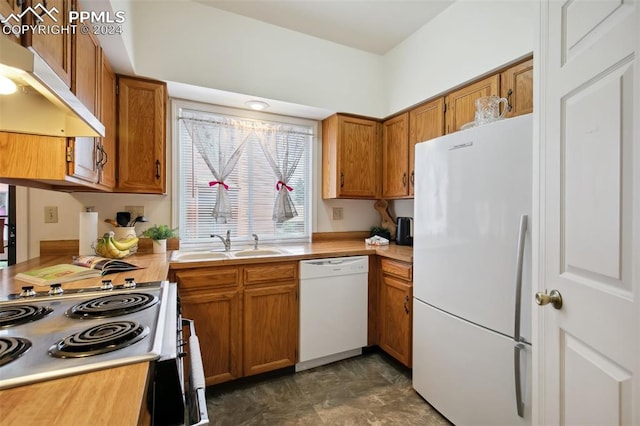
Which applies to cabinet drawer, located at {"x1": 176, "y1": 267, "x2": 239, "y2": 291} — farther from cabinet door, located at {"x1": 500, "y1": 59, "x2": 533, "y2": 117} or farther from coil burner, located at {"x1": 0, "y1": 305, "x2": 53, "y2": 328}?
cabinet door, located at {"x1": 500, "y1": 59, "x2": 533, "y2": 117}

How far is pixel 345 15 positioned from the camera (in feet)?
7.52

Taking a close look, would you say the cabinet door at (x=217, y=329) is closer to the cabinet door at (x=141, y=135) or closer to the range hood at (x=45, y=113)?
the cabinet door at (x=141, y=135)

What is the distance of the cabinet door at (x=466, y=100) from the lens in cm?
193

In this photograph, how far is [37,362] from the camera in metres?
0.67

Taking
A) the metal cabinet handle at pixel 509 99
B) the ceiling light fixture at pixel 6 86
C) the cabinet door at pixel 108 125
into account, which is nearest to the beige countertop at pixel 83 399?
the ceiling light fixture at pixel 6 86

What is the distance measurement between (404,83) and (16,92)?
2544 mm

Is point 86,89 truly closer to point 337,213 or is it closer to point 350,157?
point 350,157

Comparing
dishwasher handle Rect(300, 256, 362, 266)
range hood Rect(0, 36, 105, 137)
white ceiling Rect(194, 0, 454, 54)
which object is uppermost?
white ceiling Rect(194, 0, 454, 54)

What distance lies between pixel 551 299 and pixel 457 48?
1863 millimetres

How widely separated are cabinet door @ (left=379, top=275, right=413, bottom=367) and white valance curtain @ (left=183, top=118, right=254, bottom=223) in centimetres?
152

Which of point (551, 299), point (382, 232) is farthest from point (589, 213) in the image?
point (382, 232)

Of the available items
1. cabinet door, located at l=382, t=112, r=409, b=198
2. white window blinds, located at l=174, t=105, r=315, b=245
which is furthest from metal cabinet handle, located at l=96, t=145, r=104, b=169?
cabinet door, located at l=382, t=112, r=409, b=198

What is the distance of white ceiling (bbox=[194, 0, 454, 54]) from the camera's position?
7.08 ft

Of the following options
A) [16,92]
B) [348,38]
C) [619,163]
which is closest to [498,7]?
[348,38]
